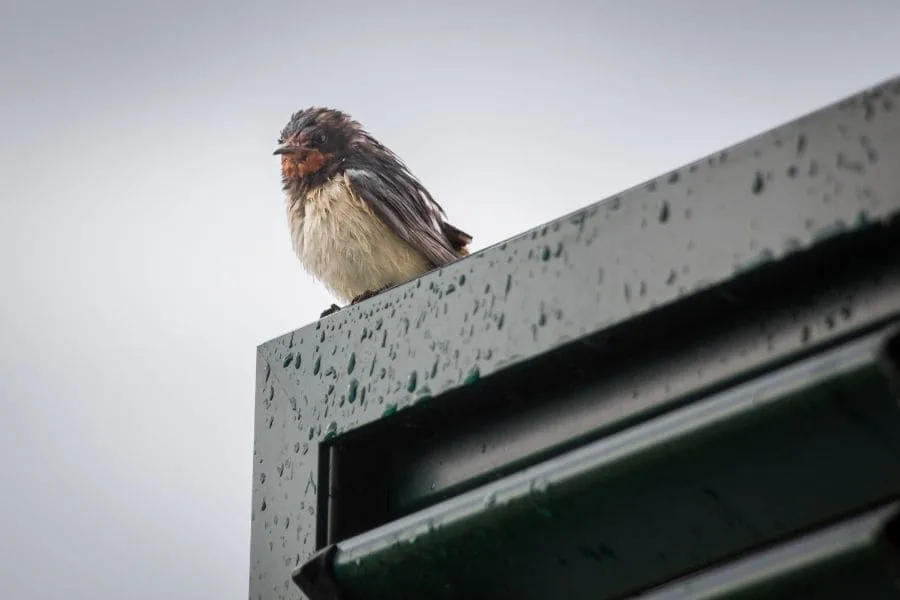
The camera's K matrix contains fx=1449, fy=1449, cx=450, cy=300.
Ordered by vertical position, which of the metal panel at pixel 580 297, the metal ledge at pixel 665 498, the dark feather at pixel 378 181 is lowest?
the metal ledge at pixel 665 498

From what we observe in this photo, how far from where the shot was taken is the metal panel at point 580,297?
192 cm

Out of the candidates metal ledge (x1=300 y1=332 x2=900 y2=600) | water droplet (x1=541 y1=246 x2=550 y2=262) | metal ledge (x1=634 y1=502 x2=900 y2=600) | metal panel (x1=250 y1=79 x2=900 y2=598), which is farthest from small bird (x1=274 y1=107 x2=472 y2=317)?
metal ledge (x1=634 y1=502 x2=900 y2=600)

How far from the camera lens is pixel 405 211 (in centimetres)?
757

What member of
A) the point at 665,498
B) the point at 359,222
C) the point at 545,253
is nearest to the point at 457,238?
the point at 359,222

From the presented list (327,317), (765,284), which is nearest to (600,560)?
(765,284)

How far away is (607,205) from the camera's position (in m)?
2.25

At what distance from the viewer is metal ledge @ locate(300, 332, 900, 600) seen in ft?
5.97

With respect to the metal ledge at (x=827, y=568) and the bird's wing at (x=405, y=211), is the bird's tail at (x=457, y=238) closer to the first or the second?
the bird's wing at (x=405, y=211)

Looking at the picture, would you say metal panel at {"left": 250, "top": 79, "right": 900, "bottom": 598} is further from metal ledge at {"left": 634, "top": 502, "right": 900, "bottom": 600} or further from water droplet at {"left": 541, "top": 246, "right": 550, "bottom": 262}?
metal ledge at {"left": 634, "top": 502, "right": 900, "bottom": 600}

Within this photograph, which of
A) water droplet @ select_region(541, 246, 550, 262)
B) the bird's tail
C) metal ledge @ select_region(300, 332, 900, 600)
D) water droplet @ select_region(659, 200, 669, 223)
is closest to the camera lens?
metal ledge @ select_region(300, 332, 900, 600)

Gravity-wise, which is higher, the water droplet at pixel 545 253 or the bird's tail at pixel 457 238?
the bird's tail at pixel 457 238

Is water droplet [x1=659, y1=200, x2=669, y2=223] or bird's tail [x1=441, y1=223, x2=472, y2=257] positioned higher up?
bird's tail [x1=441, y1=223, x2=472, y2=257]

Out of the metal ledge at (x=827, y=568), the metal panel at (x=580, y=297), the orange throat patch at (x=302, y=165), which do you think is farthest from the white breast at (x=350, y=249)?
the metal ledge at (x=827, y=568)

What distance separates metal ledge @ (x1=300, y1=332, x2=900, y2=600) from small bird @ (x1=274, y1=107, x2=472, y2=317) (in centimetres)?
484
